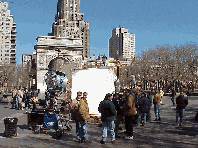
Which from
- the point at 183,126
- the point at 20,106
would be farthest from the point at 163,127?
the point at 20,106

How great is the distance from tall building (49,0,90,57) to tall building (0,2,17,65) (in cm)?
1922

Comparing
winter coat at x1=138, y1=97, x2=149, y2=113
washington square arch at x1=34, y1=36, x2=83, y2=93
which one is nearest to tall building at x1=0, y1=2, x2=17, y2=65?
washington square arch at x1=34, y1=36, x2=83, y2=93

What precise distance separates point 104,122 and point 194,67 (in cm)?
4571

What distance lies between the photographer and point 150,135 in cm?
1181

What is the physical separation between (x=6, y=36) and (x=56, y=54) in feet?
293

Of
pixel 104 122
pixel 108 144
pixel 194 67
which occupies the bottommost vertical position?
pixel 108 144

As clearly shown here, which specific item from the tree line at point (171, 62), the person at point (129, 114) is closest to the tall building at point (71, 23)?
the tree line at point (171, 62)

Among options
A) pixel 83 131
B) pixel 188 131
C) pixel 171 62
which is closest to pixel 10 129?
pixel 83 131

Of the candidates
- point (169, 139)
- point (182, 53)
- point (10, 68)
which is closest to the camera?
point (169, 139)

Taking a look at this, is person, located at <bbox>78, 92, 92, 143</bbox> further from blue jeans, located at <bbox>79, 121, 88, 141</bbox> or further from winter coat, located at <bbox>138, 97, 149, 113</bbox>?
winter coat, located at <bbox>138, 97, 149, 113</bbox>

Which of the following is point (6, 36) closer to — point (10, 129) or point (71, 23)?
point (71, 23)

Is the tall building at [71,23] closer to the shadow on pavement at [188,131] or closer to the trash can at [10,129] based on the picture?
the shadow on pavement at [188,131]

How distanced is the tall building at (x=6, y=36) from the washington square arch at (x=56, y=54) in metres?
81.1

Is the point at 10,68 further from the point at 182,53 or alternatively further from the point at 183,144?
the point at 183,144
